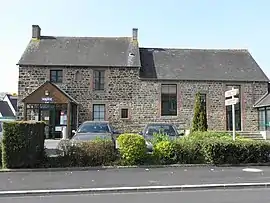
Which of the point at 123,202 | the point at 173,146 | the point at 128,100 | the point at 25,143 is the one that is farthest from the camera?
the point at 128,100

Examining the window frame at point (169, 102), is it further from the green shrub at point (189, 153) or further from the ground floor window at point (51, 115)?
the green shrub at point (189, 153)

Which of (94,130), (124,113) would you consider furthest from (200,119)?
(124,113)

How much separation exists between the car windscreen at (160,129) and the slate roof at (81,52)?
40.9 ft

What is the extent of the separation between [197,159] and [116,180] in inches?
171

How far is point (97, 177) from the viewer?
37.0 feet

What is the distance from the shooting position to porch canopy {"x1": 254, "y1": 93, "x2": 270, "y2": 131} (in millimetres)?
28809

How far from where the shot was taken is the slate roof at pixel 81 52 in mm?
30078

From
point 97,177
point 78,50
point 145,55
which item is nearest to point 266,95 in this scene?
point 145,55

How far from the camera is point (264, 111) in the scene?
29.5 metres

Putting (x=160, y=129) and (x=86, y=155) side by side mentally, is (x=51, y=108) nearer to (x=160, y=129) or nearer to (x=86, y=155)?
(x=160, y=129)

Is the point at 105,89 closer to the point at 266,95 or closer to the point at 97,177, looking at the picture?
the point at 266,95

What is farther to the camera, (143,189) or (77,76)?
(77,76)

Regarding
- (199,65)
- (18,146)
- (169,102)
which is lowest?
(18,146)

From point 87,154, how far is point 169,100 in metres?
17.7
